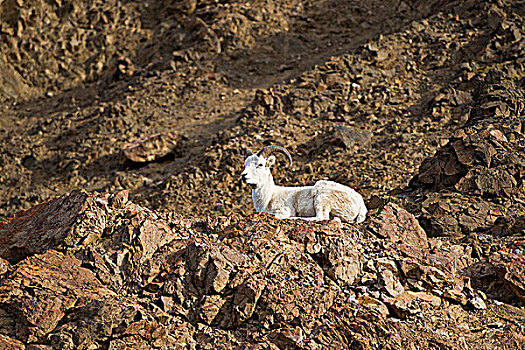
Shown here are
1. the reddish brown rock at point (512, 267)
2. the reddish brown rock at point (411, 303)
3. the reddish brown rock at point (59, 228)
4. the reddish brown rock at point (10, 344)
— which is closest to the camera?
A: the reddish brown rock at point (10, 344)

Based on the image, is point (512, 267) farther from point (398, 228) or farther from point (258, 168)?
point (258, 168)

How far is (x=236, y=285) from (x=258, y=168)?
3712 mm

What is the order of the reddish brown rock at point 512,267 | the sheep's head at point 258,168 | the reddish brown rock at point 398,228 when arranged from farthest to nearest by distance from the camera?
the sheep's head at point 258,168
the reddish brown rock at point 398,228
the reddish brown rock at point 512,267

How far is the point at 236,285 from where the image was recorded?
7.61 metres

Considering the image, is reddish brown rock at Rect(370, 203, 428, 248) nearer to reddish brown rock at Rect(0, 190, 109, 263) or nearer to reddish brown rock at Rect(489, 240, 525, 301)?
reddish brown rock at Rect(489, 240, 525, 301)

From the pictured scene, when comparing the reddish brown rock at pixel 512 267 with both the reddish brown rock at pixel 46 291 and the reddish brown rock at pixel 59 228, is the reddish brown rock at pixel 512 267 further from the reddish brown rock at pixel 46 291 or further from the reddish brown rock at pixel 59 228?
the reddish brown rock at pixel 59 228

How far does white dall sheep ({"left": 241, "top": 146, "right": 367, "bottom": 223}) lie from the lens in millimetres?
10266

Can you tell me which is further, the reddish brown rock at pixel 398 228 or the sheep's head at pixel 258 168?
the sheep's head at pixel 258 168

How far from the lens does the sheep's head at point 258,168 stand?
1084 cm

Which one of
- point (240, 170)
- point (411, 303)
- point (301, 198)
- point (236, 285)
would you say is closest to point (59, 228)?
point (236, 285)

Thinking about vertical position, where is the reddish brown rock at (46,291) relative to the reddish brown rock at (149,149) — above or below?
above

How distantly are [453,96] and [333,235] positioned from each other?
12422 millimetres

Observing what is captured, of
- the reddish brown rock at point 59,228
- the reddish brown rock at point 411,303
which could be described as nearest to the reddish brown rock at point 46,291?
the reddish brown rock at point 59,228

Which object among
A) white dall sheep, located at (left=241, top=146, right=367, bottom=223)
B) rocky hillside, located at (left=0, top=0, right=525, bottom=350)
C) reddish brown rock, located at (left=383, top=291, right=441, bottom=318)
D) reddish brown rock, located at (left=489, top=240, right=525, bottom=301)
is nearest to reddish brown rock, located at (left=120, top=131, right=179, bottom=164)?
rocky hillside, located at (left=0, top=0, right=525, bottom=350)
